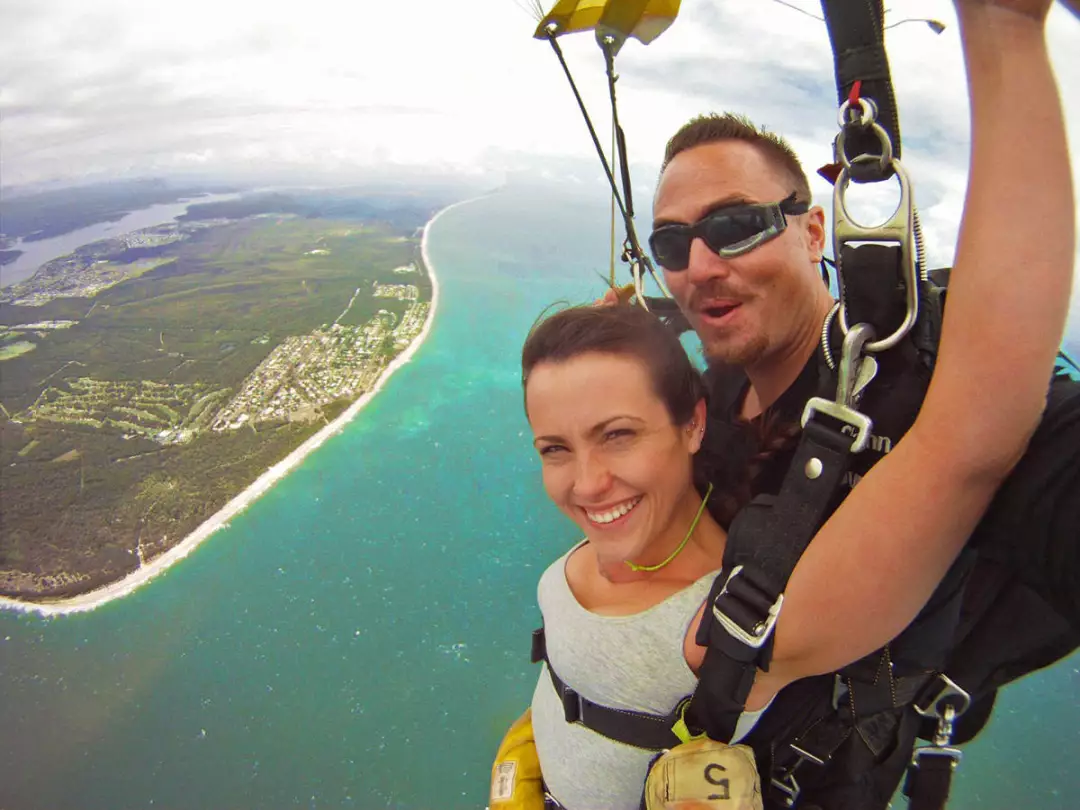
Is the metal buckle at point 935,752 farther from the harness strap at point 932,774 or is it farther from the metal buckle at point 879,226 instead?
the metal buckle at point 879,226

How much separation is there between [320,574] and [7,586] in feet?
26.4

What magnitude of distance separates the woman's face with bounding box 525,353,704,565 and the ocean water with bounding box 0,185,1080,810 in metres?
3.64

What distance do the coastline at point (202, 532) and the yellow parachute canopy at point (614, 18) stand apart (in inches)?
556

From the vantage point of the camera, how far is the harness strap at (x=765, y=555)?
80 centimetres

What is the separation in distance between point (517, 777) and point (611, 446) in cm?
126

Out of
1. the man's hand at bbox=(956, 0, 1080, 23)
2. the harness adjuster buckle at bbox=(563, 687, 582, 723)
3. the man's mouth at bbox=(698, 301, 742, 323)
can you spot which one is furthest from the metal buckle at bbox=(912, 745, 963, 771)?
the man's hand at bbox=(956, 0, 1080, 23)

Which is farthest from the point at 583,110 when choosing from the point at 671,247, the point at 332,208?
the point at 332,208

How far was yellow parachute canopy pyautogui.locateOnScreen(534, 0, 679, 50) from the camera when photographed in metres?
1.94

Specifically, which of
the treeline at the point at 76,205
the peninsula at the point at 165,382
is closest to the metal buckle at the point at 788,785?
the peninsula at the point at 165,382

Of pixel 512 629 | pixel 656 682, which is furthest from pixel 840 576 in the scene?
pixel 512 629

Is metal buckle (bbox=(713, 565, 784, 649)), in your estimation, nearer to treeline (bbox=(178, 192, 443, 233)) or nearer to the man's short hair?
the man's short hair

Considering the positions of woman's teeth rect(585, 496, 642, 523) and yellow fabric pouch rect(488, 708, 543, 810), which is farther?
yellow fabric pouch rect(488, 708, 543, 810)

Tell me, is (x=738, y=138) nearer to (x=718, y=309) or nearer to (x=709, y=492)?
(x=718, y=309)

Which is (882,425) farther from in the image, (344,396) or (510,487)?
(344,396)
